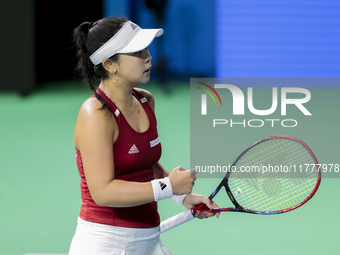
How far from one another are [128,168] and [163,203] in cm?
205

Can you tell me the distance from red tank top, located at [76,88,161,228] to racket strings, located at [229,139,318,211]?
60 cm

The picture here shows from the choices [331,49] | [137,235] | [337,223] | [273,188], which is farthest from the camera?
[331,49]

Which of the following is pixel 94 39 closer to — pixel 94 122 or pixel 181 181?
pixel 94 122

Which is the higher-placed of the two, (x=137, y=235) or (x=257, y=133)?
(x=137, y=235)

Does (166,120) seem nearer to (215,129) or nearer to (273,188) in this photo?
(215,129)

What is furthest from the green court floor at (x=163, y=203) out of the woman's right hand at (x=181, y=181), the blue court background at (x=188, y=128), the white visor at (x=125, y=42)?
the white visor at (x=125, y=42)

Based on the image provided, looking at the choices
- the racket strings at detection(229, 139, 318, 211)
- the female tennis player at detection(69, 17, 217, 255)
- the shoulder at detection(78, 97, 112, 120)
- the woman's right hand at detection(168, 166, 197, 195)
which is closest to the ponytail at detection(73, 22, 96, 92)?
the female tennis player at detection(69, 17, 217, 255)

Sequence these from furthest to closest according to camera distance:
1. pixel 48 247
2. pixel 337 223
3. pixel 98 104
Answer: pixel 337 223, pixel 48 247, pixel 98 104

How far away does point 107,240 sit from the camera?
65.1 inches

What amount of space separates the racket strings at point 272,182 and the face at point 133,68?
761mm

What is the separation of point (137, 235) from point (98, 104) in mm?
505

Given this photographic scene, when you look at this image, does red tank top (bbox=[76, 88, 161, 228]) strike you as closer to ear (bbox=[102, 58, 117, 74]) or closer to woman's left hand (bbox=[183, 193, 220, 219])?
ear (bbox=[102, 58, 117, 74])

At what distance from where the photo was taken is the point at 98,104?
1.59 metres

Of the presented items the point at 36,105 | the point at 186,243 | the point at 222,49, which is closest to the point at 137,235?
the point at 186,243
